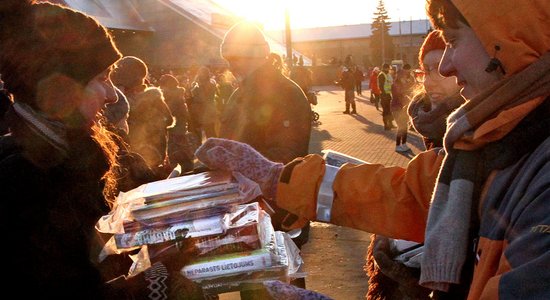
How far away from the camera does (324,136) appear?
16062 millimetres

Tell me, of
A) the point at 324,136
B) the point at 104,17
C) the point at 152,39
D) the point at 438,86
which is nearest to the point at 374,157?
the point at 324,136

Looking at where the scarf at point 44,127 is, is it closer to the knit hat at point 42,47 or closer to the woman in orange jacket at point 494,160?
the knit hat at point 42,47

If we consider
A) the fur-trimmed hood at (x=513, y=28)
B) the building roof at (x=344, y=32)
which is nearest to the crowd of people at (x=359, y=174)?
the fur-trimmed hood at (x=513, y=28)

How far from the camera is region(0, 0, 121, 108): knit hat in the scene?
186 cm

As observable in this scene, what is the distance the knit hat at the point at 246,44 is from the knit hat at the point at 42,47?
5.92 ft

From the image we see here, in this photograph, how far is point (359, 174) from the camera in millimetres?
2209

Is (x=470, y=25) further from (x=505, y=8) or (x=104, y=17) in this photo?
(x=104, y=17)

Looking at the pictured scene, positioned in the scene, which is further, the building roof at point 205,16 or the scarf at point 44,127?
the building roof at point 205,16

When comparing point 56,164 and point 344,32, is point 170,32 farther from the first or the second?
point 344,32

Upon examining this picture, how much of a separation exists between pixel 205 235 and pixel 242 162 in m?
0.48

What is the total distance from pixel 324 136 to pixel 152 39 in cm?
2633

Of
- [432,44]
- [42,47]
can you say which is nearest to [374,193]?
[42,47]

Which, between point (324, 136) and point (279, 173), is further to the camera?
point (324, 136)

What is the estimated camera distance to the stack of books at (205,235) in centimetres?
176
